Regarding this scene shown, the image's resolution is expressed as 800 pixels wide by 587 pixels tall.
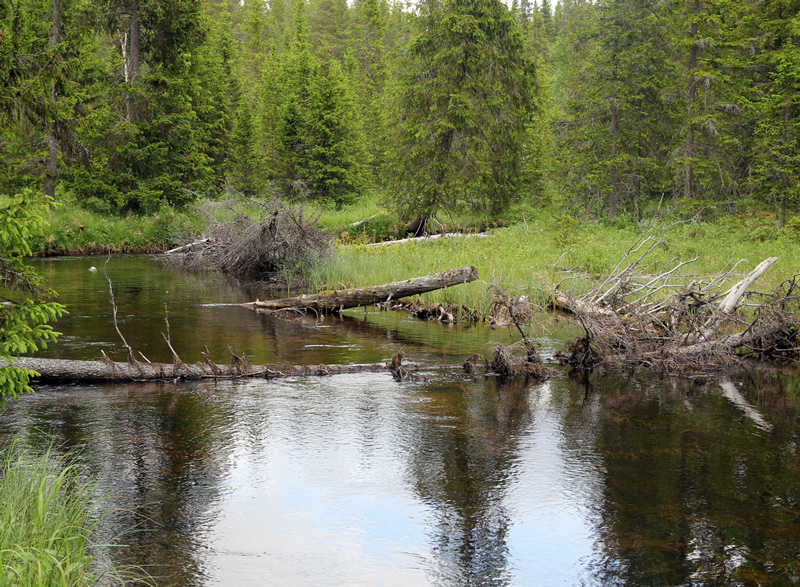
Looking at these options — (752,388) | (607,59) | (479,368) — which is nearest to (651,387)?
(752,388)

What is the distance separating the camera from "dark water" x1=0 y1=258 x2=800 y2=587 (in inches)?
197

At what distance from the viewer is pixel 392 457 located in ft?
23.1

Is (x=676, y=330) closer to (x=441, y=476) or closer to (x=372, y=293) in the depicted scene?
(x=372, y=293)

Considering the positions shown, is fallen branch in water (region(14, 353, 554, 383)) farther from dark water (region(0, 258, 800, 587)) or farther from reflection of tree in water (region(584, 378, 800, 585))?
reflection of tree in water (region(584, 378, 800, 585))

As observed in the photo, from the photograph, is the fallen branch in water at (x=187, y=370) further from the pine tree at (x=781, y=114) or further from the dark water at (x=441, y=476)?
the pine tree at (x=781, y=114)

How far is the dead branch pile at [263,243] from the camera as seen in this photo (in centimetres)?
1778

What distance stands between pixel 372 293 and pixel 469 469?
7547mm

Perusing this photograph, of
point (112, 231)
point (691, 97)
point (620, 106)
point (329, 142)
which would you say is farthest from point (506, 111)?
point (112, 231)

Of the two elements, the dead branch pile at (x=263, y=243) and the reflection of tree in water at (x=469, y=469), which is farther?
the dead branch pile at (x=263, y=243)

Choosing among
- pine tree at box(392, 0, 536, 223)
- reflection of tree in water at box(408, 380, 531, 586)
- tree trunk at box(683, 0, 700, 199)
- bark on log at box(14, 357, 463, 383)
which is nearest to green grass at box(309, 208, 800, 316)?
tree trunk at box(683, 0, 700, 199)

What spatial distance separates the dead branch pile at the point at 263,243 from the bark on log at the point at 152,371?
7684mm

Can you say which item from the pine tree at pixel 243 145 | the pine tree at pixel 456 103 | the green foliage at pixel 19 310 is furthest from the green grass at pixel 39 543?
the pine tree at pixel 243 145

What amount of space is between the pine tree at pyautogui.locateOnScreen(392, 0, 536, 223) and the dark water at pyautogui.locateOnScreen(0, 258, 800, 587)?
18204 mm

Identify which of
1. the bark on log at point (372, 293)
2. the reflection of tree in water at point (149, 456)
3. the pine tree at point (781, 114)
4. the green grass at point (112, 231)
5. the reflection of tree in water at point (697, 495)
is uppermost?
the pine tree at point (781, 114)
